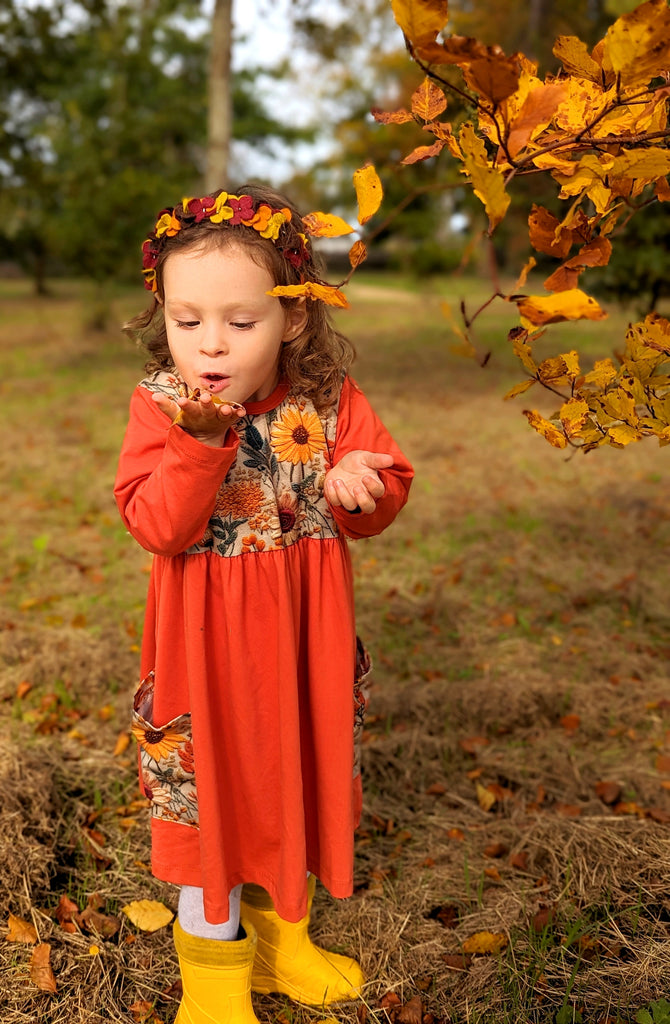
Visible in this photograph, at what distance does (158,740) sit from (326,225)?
114 centimetres

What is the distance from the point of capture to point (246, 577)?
1.70 metres

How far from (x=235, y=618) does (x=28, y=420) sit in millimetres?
7032

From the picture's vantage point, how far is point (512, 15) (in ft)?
47.4

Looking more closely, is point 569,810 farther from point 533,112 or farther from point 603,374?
point 533,112

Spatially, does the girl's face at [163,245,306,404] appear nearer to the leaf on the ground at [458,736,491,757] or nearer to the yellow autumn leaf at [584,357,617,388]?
the yellow autumn leaf at [584,357,617,388]

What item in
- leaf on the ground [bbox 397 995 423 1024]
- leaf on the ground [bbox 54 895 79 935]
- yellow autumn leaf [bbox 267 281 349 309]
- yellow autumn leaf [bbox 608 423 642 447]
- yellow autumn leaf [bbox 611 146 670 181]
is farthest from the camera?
leaf on the ground [bbox 54 895 79 935]

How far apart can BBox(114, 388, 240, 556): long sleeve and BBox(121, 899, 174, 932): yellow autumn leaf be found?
48.2 inches

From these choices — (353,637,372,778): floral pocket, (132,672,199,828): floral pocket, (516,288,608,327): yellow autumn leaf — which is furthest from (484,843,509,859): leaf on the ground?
(516,288,608,327): yellow autumn leaf

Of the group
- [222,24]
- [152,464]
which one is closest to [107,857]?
[152,464]

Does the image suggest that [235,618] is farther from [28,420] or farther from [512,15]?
[512,15]

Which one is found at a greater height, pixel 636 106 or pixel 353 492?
pixel 636 106

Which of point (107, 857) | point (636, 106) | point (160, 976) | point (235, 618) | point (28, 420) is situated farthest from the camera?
point (28, 420)

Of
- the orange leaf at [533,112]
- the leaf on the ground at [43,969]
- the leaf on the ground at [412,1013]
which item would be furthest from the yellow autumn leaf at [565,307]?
the leaf on the ground at [43,969]

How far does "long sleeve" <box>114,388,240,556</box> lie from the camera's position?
145 cm
